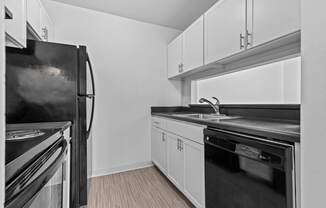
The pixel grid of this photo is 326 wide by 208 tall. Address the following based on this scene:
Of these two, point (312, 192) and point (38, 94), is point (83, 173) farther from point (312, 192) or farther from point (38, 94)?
point (312, 192)

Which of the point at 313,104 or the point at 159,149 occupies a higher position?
the point at 313,104

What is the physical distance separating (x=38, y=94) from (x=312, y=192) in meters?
1.82

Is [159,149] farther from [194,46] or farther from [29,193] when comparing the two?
[29,193]

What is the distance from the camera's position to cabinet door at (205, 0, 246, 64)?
138 centimetres

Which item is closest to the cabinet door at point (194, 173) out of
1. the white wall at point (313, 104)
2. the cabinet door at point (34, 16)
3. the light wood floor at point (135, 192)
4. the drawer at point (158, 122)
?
the light wood floor at point (135, 192)

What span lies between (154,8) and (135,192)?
99.1 inches

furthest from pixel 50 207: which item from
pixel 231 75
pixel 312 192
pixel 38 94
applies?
pixel 231 75

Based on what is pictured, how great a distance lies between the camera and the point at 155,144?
246 centimetres

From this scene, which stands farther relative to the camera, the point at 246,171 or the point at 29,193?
the point at 246,171

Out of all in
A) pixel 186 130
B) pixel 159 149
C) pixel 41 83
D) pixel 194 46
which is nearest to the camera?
pixel 41 83

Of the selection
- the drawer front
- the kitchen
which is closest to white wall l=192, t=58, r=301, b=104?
the kitchen

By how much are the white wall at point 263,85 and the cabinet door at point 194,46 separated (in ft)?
1.51

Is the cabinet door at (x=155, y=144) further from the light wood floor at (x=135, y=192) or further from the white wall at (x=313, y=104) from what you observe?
the white wall at (x=313, y=104)

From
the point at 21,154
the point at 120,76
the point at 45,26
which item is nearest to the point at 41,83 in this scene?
the point at 45,26
